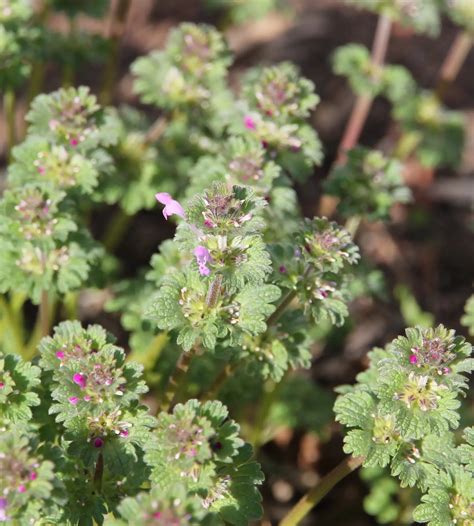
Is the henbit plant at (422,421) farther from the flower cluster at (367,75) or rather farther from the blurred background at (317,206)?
the flower cluster at (367,75)

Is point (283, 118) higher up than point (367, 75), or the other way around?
point (283, 118)

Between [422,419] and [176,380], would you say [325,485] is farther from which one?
[176,380]

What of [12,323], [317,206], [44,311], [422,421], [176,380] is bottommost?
[317,206]

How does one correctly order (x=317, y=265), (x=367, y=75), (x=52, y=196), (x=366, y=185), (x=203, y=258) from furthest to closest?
1. (x=367, y=75)
2. (x=366, y=185)
3. (x=52, y=196)
4. (x=317, y=265)
5. (x=203, y=258)

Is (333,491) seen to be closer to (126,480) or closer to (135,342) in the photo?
(135,342)

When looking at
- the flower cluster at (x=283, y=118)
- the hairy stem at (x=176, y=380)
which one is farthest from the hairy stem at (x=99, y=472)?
the flower cluster at (x=283, y=118)

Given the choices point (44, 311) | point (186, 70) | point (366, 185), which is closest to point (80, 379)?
point (44, 311)
